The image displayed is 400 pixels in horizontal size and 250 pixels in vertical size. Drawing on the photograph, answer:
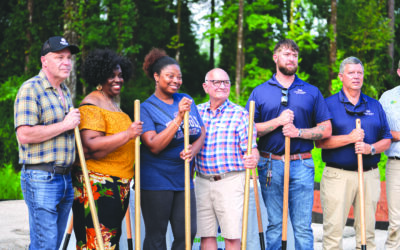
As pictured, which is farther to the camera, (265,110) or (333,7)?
(333,7)

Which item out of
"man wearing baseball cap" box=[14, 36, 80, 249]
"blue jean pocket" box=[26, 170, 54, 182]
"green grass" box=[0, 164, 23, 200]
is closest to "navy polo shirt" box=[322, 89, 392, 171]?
"man wearing baseball cap" box=[14, 36, 80, 249]

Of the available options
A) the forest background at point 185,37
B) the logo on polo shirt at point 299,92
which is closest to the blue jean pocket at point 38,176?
the logo on polo shirt at point 299,92

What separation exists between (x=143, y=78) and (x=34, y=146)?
703 inches

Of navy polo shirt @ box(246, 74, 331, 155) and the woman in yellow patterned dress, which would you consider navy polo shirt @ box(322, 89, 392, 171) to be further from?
the woman in yellow patterned dress

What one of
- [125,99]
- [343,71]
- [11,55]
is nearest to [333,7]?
[125,99]

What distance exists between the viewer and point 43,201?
282 cm

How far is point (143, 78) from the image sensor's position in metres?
20.5

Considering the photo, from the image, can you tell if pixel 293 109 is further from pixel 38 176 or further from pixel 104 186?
pixel 38 176

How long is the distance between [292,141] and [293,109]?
267mm

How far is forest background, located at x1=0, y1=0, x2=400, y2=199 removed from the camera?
10.2m

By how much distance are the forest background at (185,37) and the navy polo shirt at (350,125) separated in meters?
4.50

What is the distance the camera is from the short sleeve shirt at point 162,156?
3.28 m

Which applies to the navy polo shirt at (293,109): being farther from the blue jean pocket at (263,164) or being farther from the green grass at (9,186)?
the green grass at (9,186)

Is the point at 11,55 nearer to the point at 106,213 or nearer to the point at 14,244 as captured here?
the point at 14,244
